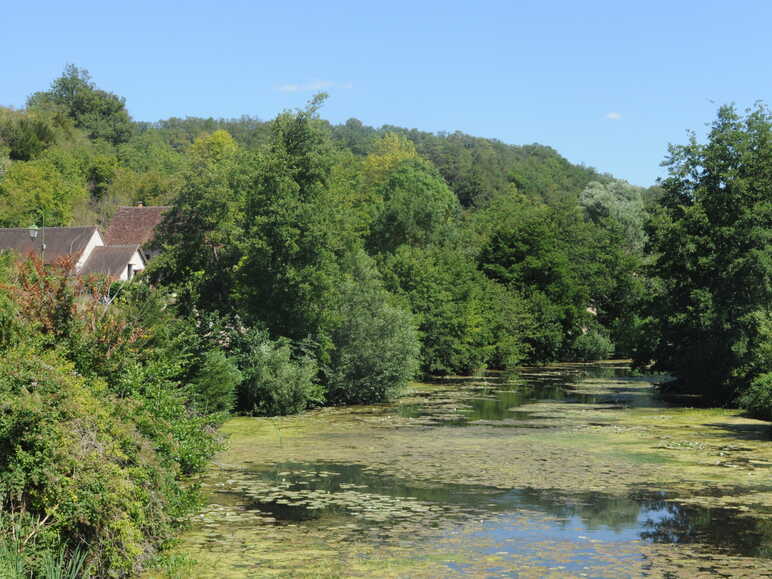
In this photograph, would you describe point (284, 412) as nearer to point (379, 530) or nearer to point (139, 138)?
point (379, 530)

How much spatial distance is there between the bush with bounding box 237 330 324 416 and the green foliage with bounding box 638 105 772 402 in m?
16.9

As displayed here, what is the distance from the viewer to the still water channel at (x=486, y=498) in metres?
12.4

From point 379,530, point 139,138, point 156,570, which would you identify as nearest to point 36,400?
point 156,570

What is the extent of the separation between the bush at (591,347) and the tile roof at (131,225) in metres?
34.9

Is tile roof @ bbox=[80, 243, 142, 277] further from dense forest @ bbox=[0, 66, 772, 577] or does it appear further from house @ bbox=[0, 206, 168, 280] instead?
dense forest @ bbox=[0, 66, 772, 577]

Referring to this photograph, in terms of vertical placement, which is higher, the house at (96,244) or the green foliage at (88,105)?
the green foliage at (88,105)

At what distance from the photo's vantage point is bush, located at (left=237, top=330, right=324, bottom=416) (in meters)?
30.1

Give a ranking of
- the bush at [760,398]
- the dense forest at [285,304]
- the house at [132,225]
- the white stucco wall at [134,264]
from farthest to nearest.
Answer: the house at [132,225], the white stucco wall at [134,264], the bush at [760,398], the dense forest at [285,304]

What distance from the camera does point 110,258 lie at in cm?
6191

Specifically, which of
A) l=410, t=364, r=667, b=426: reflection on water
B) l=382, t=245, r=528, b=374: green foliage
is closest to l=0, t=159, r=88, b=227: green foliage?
l=382, t=245, r=528, b=374: green foliage

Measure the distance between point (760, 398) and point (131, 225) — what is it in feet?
178

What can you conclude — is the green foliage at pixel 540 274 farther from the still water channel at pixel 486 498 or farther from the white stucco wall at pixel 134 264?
the still water channel at pixel 486 498

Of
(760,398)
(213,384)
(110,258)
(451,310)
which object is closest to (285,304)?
(213,384)

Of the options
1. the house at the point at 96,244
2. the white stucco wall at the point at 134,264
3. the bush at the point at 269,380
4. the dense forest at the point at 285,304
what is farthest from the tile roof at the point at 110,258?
the bush at the point at 269,380
